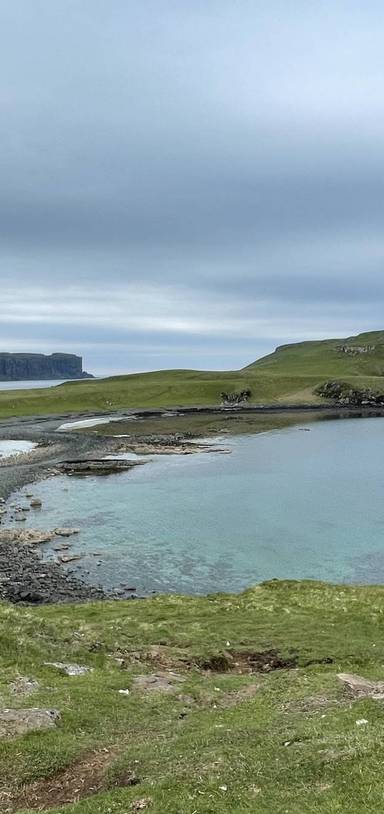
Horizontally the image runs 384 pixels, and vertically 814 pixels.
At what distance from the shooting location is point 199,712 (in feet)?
64.7

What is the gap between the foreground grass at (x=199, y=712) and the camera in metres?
12.8

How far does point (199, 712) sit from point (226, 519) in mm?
A: 44667

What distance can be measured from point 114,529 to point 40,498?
17801 mm

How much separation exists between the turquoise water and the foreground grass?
11.7 meters

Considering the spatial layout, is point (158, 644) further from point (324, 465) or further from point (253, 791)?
point (324, 465)

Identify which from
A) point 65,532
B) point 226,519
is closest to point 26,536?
point 65,532

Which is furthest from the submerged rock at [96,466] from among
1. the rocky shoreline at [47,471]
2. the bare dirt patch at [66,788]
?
the bare dirt patch at [66,788]

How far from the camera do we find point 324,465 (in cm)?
9725

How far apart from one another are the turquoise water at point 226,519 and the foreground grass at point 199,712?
38.3ft

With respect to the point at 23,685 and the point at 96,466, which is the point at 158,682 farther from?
the point at 96,466

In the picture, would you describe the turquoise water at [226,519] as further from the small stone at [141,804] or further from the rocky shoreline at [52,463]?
the small stone at [141,804]

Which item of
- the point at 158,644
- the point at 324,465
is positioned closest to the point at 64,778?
the point at 158,644

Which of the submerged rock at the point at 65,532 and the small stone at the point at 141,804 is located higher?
the small stone at the point at 141,804

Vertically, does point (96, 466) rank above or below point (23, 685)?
below
